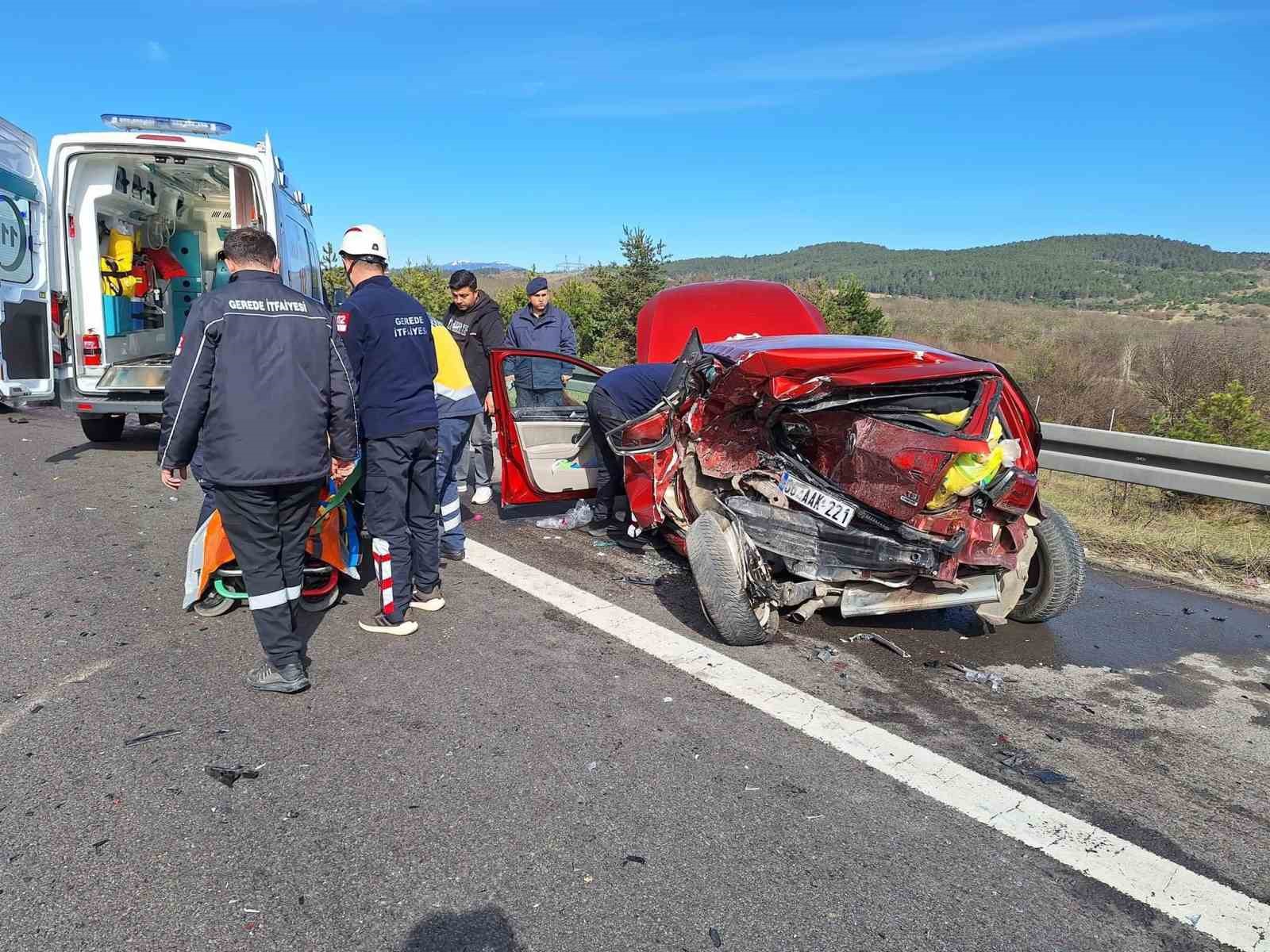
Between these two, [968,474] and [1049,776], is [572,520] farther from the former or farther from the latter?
[1049,776]

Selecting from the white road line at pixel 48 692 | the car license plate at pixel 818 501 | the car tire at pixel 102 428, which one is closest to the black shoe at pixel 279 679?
the white road line at pixel 48 692

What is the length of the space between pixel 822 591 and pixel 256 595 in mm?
2545

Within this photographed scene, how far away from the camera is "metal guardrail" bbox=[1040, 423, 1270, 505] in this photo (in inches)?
212

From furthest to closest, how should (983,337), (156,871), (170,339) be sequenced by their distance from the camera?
(983,337) < (170,339) < (156,871)

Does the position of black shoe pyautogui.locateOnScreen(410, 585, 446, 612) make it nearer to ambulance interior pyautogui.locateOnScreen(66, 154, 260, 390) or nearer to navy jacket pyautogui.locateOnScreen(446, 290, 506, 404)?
navy jacket pyautogui.locateOnScreen(446, 290, 506, 404)

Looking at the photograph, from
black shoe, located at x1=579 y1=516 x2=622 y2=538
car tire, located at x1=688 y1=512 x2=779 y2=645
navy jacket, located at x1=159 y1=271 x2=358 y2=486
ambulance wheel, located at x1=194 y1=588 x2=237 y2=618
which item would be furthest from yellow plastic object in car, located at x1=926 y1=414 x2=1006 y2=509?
ambulance wheel, located at x1=194 y1=588 x2=237 y2=618

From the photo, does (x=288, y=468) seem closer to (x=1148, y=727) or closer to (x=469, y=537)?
(x=469, y=537)

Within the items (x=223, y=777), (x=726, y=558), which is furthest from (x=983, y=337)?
(x=223, y=777)

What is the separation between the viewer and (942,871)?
95.8 inches

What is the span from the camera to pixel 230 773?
9.20 feet

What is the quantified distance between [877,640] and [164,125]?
7557mm

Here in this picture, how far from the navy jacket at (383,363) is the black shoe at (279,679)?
1166mm

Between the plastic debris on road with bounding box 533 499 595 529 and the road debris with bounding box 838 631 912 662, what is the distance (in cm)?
246

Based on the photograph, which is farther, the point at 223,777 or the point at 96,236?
the point at 96,236
